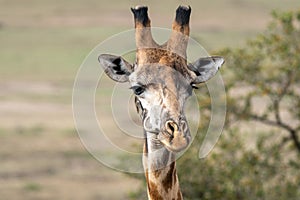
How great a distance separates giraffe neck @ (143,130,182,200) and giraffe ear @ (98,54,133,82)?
598mm

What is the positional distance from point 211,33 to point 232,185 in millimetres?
62222

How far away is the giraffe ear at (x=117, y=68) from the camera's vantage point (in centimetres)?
817

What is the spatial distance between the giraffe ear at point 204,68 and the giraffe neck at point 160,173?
0.73 meters

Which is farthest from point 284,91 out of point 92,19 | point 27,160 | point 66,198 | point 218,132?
point 92,19

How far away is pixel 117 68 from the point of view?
8219 mm

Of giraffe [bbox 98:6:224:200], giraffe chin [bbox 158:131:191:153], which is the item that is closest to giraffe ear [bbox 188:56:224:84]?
giraffe [bbox 98:6:224:200]

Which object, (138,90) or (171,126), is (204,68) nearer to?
(138,90)

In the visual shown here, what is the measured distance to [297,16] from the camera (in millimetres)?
19109

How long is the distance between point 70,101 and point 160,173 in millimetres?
46017

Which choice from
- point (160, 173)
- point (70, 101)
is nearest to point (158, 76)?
point (160, 173)

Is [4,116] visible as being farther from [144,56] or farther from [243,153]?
[144,56]

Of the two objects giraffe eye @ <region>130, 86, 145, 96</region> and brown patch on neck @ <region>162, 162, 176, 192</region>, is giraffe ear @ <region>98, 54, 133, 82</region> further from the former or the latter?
brown patch on neck @ <region>162, 162, 176, 192</region>

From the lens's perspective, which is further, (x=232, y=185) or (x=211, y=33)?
(x=211, y=33)

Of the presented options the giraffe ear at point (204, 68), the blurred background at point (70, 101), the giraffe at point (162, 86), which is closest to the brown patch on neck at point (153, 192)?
the giraffe at point (162, 86)
